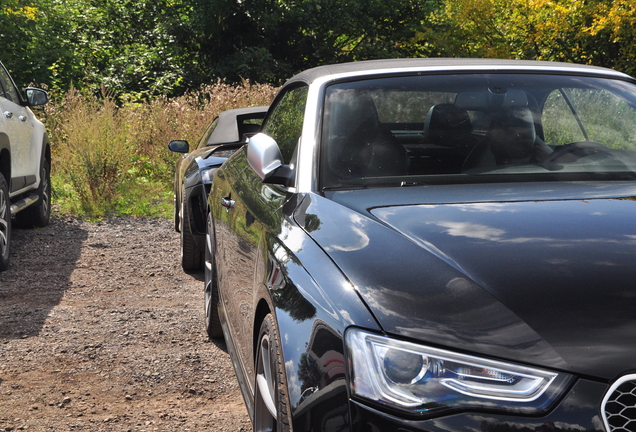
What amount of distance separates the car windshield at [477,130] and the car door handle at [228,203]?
2.44 feet

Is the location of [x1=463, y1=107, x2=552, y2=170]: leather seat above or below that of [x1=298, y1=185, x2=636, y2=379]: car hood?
above

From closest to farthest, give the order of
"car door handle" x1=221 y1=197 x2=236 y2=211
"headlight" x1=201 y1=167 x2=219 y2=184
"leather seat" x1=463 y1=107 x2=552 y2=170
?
"leather seat" x1=463 y1=107 x2=552 y2=170 < "car door handle" x1=221 y1=197 x2=236 y2=211 < "headlight" x1=201 y1=167 x2=219 y2=184

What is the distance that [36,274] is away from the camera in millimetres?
6320

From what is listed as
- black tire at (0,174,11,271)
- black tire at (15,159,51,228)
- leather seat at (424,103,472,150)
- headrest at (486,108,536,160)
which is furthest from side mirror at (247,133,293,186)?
black tire at (15,159,51,228)

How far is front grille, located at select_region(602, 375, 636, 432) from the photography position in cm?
159

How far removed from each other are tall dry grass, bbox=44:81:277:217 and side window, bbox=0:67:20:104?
1.83 meters


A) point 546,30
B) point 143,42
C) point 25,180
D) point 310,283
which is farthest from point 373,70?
point 143,42

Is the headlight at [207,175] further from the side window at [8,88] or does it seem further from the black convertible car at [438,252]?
the side window at [8,88]

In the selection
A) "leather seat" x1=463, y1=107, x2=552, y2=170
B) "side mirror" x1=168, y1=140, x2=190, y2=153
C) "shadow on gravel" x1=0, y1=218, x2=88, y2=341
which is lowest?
"shadow on gravel" x1=0, y1=218, x2=88, y2=341

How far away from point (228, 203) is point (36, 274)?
336 cm

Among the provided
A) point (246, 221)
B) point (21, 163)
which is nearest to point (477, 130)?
point (246, 221)

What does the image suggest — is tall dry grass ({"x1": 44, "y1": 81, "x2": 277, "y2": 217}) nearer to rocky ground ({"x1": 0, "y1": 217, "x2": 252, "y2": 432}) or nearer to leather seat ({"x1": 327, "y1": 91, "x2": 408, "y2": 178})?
rocky ground ({"x1": 0, "y1": 217, "x2": 252, "y2": 432})

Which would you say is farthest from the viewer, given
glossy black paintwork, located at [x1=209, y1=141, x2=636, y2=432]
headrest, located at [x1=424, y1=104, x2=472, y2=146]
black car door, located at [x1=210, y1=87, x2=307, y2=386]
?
headrest, located at [x1=424, y1=104, x2=472, y2=146]

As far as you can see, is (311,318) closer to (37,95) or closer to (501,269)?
(501,269)
